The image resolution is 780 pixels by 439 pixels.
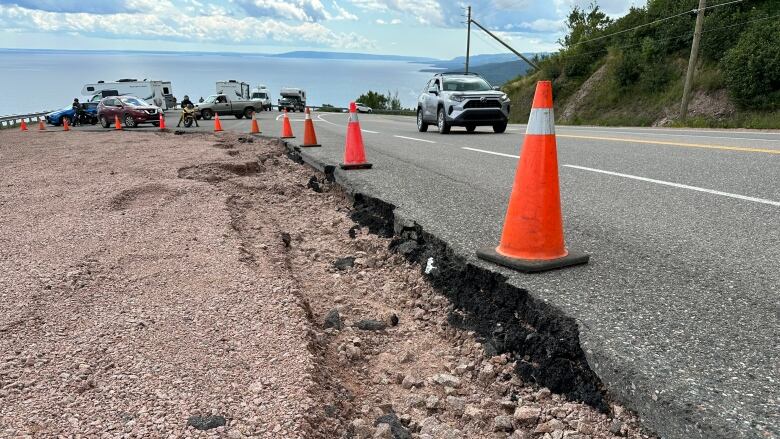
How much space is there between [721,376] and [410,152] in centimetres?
774

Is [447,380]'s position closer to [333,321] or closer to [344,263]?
[333,321]

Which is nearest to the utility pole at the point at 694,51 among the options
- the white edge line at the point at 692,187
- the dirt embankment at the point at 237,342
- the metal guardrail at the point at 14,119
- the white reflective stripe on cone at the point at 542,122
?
the white edge line at the point at 692,187

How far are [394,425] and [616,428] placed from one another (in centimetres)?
77

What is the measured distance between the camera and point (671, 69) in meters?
30.4

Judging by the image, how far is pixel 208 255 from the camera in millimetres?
3861

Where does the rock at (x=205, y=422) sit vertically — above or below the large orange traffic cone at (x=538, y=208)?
below

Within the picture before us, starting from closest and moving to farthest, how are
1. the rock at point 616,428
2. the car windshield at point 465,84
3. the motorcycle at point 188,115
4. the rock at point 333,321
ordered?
the rock at point 616,428 → the rock at point 333,321 → the car windshield at point 465,84 → the motorcycle at point 188,115

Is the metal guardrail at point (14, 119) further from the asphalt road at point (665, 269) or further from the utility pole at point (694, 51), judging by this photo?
the utility pole at point (694, 51)

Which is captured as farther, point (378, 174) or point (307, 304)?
point (378, 174)

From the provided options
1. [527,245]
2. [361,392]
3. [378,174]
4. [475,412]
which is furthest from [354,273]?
[378,174]

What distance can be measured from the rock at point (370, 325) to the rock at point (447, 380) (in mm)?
601

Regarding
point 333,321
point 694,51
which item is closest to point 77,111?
point 694,51

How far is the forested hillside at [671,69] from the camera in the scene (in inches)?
918

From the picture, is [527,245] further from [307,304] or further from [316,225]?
[316,225]
